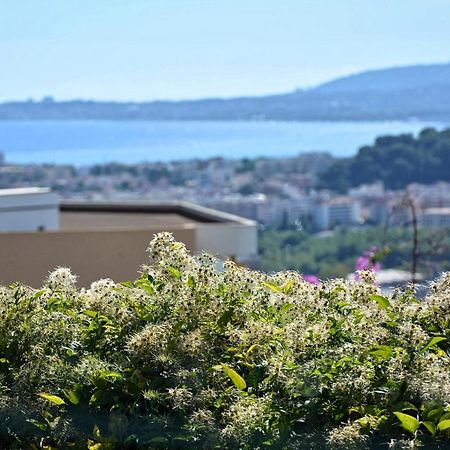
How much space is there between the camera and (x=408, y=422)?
164 cm

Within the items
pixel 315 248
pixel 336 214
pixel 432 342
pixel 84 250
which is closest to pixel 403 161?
pixel 336 214

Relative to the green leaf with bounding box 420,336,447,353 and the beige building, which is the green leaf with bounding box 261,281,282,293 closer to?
the green leaf with bounding box 420,336,447,353

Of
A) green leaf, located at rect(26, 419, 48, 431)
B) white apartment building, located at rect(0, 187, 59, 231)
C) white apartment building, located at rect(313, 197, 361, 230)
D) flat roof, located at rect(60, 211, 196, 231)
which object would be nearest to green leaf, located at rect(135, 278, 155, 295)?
green leaf, located at rect(26, 419, 48, 431)

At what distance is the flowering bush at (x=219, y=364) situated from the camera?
168cm

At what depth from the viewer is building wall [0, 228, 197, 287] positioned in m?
7.49

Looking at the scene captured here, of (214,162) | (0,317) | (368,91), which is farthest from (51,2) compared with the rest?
(0,317)

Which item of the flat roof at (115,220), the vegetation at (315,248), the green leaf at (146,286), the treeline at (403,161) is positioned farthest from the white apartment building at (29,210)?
the treeline at (403,161)

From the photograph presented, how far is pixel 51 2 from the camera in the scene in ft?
187

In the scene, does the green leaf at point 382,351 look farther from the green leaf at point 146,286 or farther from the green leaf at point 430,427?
the green leaf at point 146,286

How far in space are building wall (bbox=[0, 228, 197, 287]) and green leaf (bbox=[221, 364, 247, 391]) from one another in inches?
224

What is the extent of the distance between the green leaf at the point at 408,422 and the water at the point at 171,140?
35966mm

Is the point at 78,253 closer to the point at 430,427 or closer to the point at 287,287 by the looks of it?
the point at 287,287

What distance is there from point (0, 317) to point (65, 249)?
233 inches

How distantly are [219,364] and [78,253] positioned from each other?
6092mm
